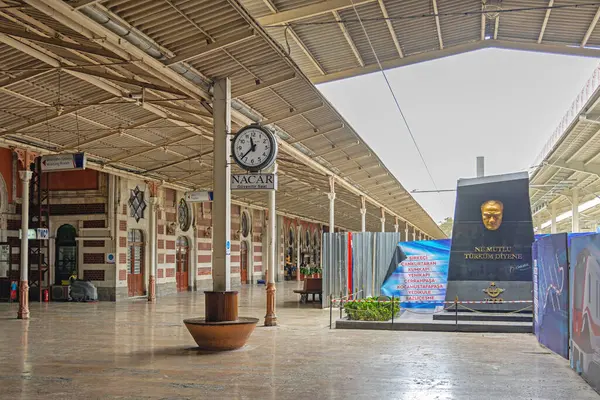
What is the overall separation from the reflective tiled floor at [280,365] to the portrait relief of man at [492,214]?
344 cm

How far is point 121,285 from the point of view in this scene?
929 inches

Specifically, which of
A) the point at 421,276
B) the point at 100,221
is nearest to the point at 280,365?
the point at 421,276

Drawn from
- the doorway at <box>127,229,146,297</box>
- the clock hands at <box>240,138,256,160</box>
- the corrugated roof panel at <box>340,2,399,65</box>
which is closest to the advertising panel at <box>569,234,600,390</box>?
the clock hands at <box>240,138,256,160</box>

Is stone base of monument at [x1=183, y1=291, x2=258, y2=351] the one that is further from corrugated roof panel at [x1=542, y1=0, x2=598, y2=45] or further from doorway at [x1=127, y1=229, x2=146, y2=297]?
doorway at [x1=127, y1=229, x2=146, y2=297]

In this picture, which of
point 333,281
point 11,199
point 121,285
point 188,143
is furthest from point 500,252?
point 11,199

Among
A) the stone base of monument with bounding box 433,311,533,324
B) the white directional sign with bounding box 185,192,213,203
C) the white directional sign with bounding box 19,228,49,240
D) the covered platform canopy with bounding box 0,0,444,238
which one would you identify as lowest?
the stone base of monument with bounding box 433,311,533,324

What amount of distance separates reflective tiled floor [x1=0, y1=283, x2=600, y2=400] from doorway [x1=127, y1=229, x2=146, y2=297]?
8.74m

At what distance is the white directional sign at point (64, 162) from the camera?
49.8ft

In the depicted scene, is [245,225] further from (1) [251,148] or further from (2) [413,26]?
(1) [251,148]

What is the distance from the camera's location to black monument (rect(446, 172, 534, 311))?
16297 millimetres

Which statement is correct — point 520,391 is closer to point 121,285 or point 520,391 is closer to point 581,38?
point 581,38

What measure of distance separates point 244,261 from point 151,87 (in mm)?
25427

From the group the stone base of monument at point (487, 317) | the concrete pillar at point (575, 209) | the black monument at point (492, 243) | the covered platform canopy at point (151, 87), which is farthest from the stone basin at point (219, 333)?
the concrete pillar at point (575, 209)

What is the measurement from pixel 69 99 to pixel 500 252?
10556 millimetres
